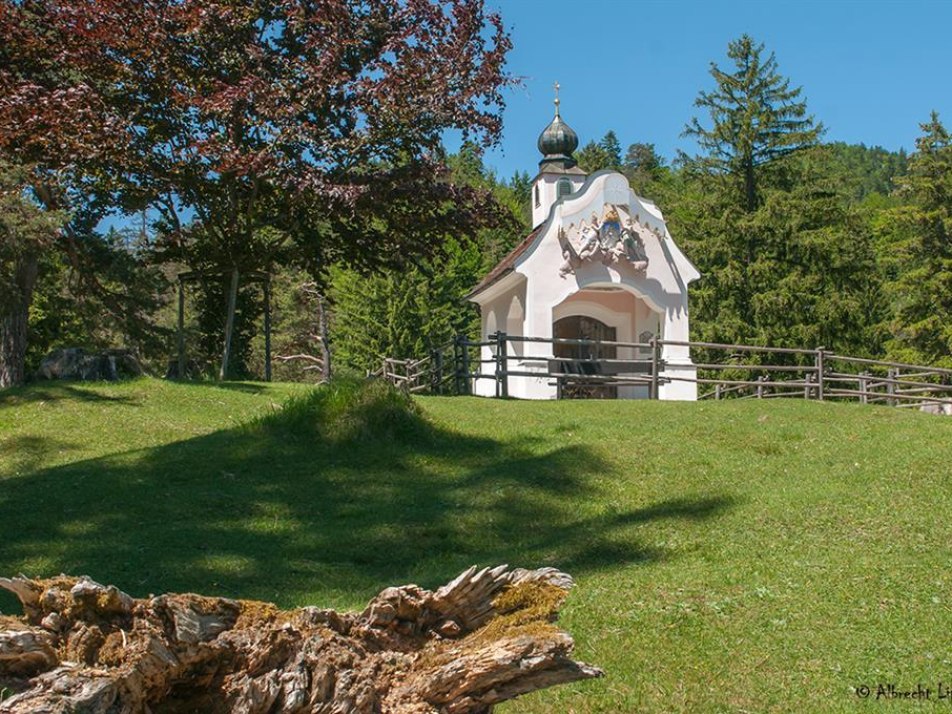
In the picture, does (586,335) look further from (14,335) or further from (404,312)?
(404,312)

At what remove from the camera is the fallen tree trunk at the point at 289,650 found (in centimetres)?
348

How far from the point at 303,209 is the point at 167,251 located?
10.7 feet

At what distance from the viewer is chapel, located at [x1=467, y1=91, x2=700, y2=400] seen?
84.6ft

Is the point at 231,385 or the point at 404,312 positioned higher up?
the point at 404,312

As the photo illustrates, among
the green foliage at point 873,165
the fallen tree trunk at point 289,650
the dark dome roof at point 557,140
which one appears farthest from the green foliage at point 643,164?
the fallen tree trunk at point 289,650

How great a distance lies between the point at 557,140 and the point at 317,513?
2286 cm

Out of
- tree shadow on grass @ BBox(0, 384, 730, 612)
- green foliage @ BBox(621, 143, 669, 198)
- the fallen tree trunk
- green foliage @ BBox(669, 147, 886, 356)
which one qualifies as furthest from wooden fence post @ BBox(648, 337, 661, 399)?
green foliage @ BBox(621, 143, 669, 198)

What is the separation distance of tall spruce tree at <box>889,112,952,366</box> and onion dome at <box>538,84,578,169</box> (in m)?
12.9

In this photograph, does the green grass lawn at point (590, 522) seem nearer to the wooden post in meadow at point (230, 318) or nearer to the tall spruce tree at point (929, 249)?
the wooden post in meadow at point (230, 318)

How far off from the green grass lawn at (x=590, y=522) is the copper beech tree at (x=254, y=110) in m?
5.20

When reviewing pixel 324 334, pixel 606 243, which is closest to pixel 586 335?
pixel 606 243

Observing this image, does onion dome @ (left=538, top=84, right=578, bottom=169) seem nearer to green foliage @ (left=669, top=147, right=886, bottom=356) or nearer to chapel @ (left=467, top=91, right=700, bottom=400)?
chapel @ (left=467, top=91, right=700, bottom=400)

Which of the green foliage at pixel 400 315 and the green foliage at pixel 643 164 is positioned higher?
the green foliage at pixel 643 164

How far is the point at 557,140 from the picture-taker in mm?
31797
